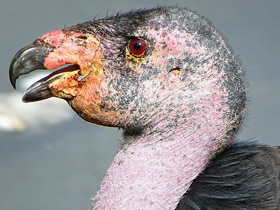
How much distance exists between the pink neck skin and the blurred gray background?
7.86 ft

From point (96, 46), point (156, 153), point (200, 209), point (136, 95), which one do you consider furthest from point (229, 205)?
point (96, 46)

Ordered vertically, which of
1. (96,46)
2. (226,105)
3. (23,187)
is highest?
(23,187)

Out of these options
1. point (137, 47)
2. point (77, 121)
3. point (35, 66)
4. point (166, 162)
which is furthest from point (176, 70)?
point (77, 121)

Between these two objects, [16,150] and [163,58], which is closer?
[163,58]

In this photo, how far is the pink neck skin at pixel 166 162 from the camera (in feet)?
9.68

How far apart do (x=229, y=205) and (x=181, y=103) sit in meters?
0.43

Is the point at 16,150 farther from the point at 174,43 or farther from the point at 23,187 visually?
the point at 174,43

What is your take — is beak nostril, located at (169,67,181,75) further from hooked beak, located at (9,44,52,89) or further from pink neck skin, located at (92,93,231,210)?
hooked beak, located at (9,44,52,89)

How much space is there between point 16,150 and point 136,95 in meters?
3.08

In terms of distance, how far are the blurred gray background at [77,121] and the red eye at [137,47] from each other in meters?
2.45

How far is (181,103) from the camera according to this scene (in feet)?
9.65

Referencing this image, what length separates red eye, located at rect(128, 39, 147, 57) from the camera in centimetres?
296

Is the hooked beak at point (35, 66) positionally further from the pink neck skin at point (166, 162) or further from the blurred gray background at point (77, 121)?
the blurred gray background at point (77, 121)

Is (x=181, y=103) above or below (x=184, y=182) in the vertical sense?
above
